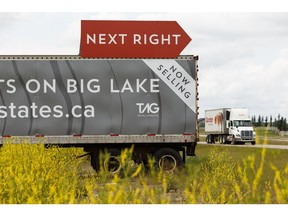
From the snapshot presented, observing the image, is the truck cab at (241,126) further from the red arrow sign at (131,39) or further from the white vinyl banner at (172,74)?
the red arrow sign at (131,39)

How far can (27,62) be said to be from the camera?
17484 mm

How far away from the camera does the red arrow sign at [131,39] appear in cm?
1741

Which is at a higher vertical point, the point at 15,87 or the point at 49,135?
the point at 15,87

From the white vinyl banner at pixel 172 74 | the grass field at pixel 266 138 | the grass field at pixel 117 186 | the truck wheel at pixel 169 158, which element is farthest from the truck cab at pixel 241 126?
the grass field at pixel 117 186

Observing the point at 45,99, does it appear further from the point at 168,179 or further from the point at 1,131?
the point at 168,179

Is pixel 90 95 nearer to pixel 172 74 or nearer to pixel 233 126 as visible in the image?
pixel 172 74

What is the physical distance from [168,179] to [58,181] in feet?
16.5

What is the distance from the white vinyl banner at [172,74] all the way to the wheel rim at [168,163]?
2034 mm

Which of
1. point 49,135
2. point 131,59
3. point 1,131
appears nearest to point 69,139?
point 49,135

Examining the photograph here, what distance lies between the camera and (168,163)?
58.2 feet

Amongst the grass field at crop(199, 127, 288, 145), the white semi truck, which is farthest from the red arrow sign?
the white semi truck

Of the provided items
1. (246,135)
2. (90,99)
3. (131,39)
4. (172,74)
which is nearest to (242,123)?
(246,135)

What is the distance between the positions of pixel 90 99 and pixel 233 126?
30.1m

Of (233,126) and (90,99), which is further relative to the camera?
(233,126)
